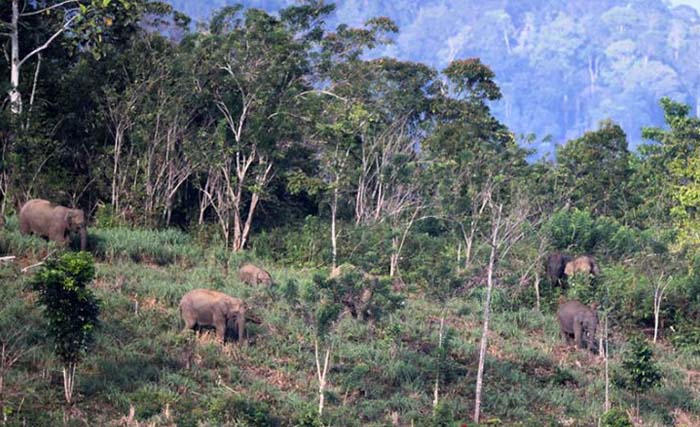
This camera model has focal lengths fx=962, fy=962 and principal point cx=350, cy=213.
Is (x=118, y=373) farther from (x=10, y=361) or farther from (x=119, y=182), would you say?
(x=119, y=182)

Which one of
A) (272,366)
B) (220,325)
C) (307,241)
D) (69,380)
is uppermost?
(307,241)

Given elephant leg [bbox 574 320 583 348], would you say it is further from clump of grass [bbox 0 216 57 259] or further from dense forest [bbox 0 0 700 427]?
clump of grass [bbox 0 216 57 259]

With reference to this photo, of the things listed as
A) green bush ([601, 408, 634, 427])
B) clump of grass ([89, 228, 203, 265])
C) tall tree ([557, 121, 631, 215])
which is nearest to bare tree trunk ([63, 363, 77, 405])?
clump of grass ([89, 228, 203, 265])

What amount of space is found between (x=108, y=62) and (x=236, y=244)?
609 cm

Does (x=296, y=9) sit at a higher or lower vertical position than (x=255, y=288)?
higher

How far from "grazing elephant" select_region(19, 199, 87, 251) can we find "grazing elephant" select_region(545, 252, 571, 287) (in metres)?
12.1

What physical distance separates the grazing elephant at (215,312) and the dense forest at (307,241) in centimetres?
Result: 5

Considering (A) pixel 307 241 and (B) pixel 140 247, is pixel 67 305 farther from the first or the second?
(A) pixel 307 241

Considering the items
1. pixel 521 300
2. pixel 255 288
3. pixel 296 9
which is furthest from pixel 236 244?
pixel 296 9

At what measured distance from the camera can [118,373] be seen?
14.7 metres

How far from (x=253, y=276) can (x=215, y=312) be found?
4.29m

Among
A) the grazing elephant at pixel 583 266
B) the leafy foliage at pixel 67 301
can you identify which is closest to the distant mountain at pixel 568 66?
the grazing elephant at pixel 583 266

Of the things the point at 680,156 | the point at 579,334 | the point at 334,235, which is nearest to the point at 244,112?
the point at 334,235

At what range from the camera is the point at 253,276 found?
21141mm
